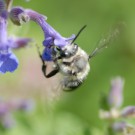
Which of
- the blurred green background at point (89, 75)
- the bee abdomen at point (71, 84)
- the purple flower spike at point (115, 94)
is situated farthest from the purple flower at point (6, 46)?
the blurred green background at point (89, 75)

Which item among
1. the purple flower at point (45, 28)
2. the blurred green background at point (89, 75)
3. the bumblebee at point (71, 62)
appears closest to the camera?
the purple flower at point (45, 28)

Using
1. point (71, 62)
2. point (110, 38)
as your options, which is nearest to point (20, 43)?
point (71, 62)

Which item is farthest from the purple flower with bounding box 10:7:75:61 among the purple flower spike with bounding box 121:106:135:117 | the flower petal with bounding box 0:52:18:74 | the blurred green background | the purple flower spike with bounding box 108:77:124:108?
the blurred green background

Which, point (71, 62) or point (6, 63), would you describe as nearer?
point (6, 63)

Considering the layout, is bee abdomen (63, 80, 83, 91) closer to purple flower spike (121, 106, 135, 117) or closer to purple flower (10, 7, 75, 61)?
purple flower (10, 7, 75, 61)

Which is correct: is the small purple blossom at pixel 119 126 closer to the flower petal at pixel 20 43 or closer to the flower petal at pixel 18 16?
the flower petal at pixel 20 43

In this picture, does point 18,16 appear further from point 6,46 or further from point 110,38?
point 110,38

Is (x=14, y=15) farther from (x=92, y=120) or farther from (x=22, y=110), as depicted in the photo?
(x=92, y=120)
